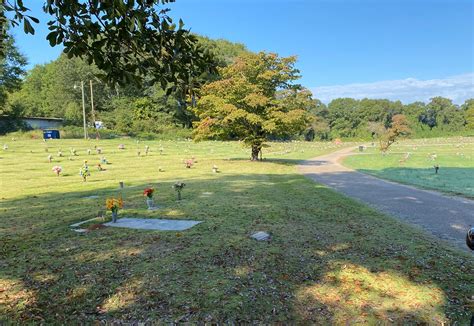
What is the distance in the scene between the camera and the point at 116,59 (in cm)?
381

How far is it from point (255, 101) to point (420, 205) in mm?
14856

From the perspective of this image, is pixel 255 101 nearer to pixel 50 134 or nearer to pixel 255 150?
pixel 255 150

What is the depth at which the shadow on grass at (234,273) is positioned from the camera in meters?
4.04

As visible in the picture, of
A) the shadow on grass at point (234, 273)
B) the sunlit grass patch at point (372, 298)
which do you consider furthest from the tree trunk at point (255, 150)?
the sunlit grass patch at point (372, 298)

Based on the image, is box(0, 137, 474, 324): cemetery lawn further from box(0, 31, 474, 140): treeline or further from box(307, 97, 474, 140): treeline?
box(307, 97, 474, 140): treeline

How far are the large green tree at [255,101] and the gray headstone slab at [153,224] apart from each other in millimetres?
16562

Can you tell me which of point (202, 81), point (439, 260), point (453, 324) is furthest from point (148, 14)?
point (439, 260)

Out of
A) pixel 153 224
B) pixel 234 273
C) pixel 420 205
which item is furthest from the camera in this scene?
pixel 420 205

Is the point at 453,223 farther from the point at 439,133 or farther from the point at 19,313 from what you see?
the point at 439,133

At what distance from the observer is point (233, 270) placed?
5148mm

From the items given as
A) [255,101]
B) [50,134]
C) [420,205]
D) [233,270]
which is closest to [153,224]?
[233,270]

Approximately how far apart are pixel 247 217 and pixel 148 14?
6.02 meters

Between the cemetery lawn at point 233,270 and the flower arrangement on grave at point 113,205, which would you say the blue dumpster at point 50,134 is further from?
the flower arrangement on grave at point 113,205

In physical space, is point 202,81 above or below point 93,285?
above
